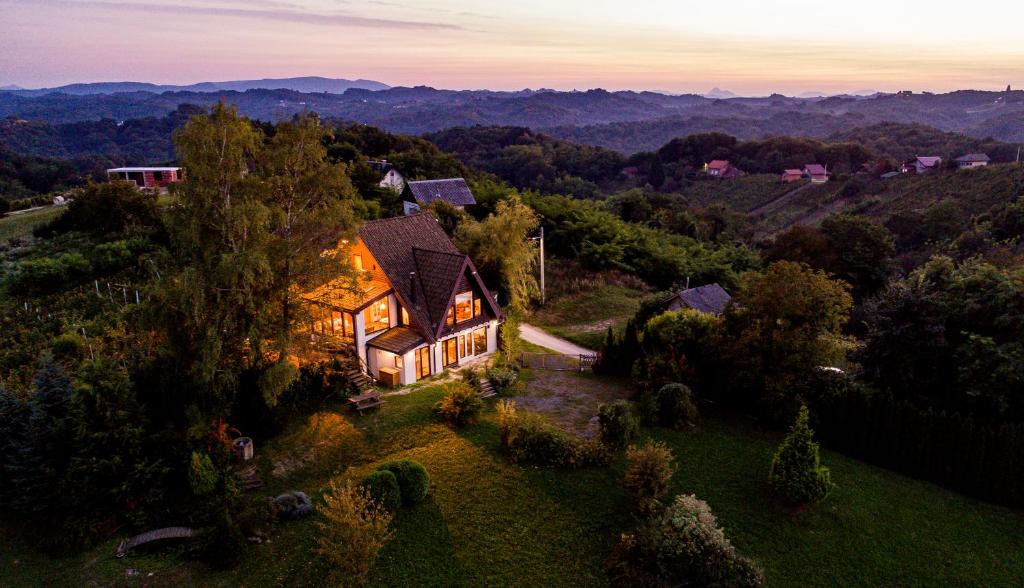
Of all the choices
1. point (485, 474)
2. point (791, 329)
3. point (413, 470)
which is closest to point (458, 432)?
point (485, 474)

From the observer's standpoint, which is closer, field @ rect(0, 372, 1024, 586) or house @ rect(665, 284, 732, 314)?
field @ rect(0, 372, 1024, 586)

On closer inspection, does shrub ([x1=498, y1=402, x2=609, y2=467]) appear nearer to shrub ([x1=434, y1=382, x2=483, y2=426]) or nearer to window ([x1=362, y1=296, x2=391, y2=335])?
shrub ([x1=434, y1=382, x2=483, y2=426])

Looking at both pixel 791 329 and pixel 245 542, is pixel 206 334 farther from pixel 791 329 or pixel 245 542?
pixel 791 329

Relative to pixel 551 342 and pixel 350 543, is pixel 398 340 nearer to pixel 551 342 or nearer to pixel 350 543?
pixel 551 342

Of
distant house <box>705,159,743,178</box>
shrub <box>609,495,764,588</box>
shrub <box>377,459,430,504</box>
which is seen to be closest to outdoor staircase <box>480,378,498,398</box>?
shrub <box>377,459,430,504</box>

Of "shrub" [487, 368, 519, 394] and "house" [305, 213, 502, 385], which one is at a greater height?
"house" [305, 213, 502, 385]

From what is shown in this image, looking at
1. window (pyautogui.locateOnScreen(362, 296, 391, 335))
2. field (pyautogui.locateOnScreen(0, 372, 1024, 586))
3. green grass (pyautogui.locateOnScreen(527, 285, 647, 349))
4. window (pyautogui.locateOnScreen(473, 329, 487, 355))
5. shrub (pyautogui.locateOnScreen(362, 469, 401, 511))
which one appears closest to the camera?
field (pyautogui.locateOnScreen(0, 372, 1024, 586))

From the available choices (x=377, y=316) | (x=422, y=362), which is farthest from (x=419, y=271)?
(x=422, y=362)
